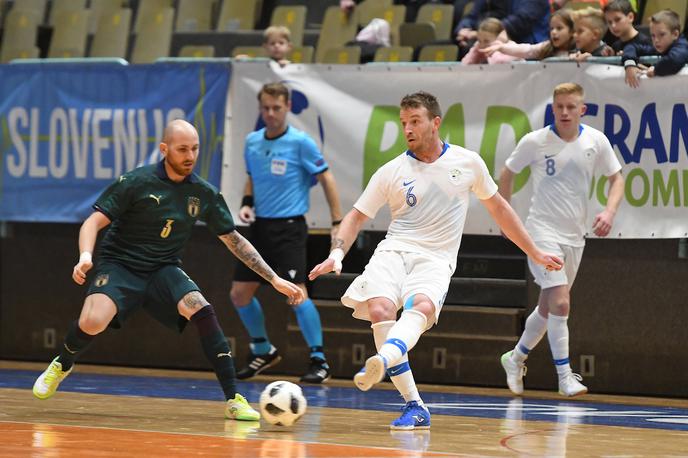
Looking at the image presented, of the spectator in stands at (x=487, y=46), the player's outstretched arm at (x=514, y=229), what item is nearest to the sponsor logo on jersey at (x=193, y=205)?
the player's outstretched arm at (x=514, y=229)

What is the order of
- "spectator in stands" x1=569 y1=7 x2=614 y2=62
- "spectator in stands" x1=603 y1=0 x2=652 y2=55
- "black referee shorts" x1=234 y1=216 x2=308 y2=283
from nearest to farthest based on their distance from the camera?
"spectator in stands" x1=603 y1=0 x2=652 y2=55
"spectator in stands" x1=569 y1=7 x2=614 y2=62
"black referee shorts" x1=234 y1=216 x2=308 y2=283

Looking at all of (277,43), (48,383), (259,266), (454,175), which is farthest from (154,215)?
(277,43)

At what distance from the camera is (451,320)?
11.7 metres

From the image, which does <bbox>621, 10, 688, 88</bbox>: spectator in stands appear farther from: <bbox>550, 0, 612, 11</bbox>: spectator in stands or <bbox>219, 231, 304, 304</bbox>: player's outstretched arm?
<bbox>219, 231, 304, 304</bbox>: player's outstretched arm

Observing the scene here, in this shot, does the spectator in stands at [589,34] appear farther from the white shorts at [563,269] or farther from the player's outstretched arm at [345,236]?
the player's outstretched arm at [345,236]

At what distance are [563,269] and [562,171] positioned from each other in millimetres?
794

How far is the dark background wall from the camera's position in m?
11.1

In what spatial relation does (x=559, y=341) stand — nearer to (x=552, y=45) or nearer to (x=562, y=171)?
(x=562, y=171)

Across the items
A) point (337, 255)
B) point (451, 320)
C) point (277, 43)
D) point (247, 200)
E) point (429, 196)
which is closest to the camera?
point (337, 255)

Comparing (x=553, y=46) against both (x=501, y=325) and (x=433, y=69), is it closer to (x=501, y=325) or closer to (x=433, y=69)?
(x=433, y=69)

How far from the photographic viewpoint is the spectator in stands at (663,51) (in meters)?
10.7

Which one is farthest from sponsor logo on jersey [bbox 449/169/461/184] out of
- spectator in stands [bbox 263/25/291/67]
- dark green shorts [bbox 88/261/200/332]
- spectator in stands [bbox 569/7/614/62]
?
spectator in stands [bbox 263/25/291/67]

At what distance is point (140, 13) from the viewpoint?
1647 cm

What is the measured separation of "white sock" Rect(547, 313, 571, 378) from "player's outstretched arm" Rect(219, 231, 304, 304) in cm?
283
